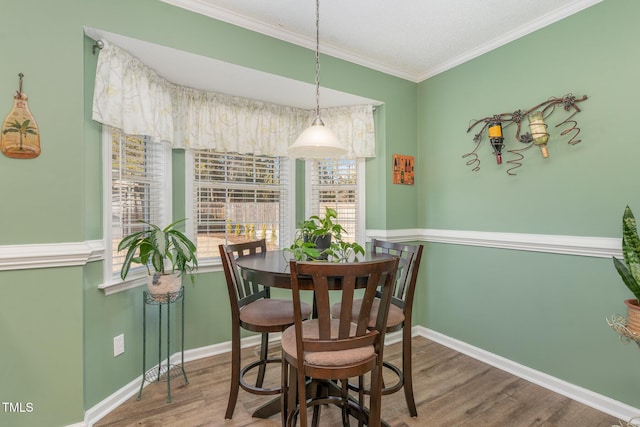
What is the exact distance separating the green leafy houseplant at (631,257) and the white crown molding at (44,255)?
3.00 m

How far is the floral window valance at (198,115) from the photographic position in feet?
6.57

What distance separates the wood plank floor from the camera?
1890 mm

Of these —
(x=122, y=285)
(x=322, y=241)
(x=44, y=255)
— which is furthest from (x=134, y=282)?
(x=322, y=241)

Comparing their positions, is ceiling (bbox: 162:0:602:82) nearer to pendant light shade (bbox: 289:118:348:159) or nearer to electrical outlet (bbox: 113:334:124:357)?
pendant light shade (bbox: 289:118:348:159)

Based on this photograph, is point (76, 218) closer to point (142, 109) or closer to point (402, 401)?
point (142, 109)

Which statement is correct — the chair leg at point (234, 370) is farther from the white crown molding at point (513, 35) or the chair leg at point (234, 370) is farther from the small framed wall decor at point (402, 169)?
the white crown molding at point (513, 35)

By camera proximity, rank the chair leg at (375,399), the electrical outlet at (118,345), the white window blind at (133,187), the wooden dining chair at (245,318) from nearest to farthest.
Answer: the chair leg at (375,399), the wooden dining chair at (245,318), the electrical outlet at (118,345), the white window blind at (133,187)

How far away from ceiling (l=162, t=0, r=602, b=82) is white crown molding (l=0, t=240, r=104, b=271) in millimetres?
1674

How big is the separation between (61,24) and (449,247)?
10.8ft

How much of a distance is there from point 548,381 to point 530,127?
6.19ft

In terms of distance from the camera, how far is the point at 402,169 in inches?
124

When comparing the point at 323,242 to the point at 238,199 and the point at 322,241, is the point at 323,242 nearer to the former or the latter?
the point at 322,241

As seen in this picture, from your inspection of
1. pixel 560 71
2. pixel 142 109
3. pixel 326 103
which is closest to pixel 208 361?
pixel 142 109

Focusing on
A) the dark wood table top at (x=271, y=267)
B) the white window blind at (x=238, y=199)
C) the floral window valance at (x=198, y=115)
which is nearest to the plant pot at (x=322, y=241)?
the dark wood table top at (x=271, y=267)
